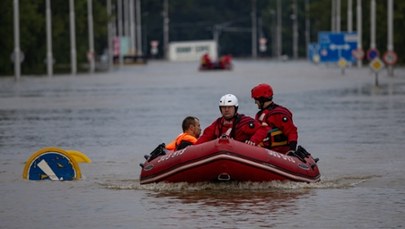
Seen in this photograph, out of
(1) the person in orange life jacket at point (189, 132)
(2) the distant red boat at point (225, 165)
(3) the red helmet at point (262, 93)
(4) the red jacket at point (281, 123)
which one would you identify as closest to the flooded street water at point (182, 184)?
(2) the distant red boat at point (225, 165)

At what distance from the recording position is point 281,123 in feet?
62.8

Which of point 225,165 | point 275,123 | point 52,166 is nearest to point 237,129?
point 275,123

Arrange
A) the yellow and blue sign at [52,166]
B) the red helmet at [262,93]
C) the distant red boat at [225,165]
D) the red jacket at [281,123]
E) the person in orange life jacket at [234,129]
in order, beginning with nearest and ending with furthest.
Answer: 1. the distant red boat at [225,165]
2. the person in orange life jacket at [234,129]
3. the red jacket at [281,123]
4. the red helmet at [262,93]
5. the yellow and blue sign at [52,166]

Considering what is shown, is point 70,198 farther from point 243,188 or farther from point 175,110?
point 175,110

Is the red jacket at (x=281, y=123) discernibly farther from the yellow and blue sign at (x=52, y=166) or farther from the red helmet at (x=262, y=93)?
the yellow and blue sign at (x=52, y=166)

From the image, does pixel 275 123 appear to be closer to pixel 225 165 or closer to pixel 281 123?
pixel 281 123

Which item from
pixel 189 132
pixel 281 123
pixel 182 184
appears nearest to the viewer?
pixel 182 184

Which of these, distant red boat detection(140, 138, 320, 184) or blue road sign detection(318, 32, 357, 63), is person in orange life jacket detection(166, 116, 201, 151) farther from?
blue road sign detection(318, 32, 357, 63)

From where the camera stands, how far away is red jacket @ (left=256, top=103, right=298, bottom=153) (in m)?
19.1

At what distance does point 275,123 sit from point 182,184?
1.56 m

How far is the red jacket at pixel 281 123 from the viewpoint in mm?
19125

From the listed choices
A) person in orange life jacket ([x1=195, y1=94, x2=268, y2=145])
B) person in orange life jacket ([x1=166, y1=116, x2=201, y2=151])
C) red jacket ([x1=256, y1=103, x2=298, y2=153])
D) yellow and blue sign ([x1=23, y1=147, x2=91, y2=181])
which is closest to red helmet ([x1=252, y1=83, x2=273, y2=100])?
red jacket ([x1=256, y1=103, x2=298, y2=153])

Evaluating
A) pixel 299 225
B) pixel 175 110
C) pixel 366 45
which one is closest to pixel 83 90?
pixel 175 110

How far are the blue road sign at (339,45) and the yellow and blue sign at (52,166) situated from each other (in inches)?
3356
